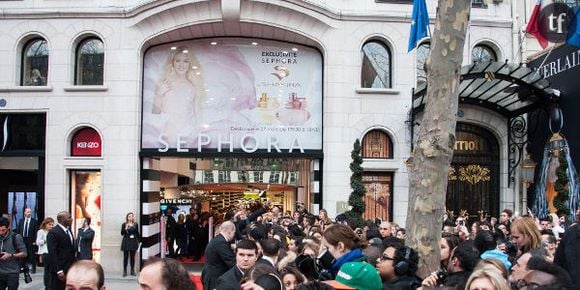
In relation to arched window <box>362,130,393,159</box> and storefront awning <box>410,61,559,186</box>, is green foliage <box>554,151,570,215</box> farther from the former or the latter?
arched window <box>362,130,393,159</box>

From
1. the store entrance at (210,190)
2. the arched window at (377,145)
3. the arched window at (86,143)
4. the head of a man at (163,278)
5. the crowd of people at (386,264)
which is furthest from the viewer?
the store entrance at (210,190)

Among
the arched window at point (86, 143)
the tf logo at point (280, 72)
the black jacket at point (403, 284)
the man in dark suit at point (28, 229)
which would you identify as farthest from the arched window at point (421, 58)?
the black jacket at point (403, 284)

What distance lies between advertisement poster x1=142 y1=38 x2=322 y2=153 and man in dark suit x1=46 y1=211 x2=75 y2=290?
8939mm

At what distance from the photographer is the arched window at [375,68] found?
19.6 meters

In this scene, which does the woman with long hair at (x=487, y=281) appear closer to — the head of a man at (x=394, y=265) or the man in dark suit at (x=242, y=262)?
the head of a man at (x=394, y=265)

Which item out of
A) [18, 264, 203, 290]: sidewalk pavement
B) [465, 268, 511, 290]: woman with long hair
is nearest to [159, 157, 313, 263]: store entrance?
[18, 264, 203, 290]: sidewalk pavement

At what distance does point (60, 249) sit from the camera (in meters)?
10.5

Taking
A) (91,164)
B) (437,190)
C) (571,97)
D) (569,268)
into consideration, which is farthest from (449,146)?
(91,164)

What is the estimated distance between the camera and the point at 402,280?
18.0ft

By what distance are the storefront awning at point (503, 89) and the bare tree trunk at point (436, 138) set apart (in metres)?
8.27

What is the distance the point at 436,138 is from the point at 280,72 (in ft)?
41.3

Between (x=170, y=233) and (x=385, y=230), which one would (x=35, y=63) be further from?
(x=385, y=230)

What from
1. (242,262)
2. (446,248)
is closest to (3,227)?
(242,262)

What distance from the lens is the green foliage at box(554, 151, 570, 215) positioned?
1560 cm
